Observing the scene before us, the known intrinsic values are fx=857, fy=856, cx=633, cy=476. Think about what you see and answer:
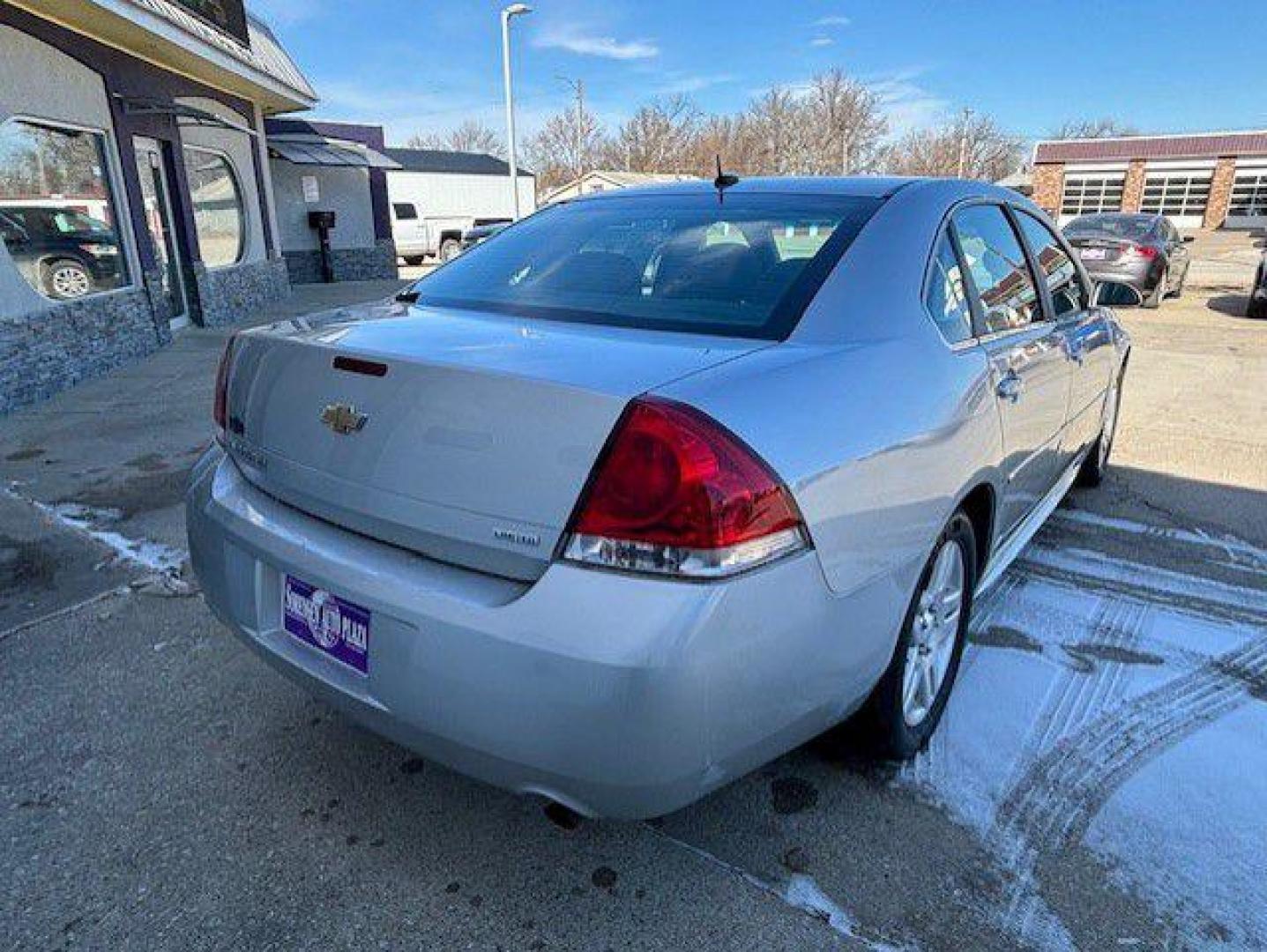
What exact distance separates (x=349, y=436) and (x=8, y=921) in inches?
49.6

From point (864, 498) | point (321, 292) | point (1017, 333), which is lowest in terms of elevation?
point (321, 292)

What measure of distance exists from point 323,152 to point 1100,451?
15803mm

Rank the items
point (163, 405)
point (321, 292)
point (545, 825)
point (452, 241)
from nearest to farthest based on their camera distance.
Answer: point (545, 825) → point (163, 405) → point (321, 292) → point (452, 241)

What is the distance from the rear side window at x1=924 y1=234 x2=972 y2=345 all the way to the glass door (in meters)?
8.93

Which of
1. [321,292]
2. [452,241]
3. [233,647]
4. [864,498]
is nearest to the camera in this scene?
[864,498]

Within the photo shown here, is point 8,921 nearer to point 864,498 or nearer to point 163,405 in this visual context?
point 864,498

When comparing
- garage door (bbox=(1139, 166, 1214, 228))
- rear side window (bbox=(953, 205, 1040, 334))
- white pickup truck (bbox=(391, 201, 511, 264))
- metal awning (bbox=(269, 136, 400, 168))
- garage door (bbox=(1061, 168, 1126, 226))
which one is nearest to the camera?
rear side window (bbox=(953, 205, 1040, 334))

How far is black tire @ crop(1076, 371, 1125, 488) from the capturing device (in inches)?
171

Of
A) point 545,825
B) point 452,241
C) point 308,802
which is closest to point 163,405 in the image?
point 308,802

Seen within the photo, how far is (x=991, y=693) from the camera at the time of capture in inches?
105

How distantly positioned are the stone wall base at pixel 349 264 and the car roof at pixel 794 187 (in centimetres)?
1698

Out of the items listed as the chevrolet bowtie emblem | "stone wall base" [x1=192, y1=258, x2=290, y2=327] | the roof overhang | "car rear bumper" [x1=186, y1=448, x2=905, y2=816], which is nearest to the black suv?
the roof overhang

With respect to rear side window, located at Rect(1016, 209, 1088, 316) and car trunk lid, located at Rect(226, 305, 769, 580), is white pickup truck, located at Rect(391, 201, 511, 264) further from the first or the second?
car trunk lid, located at Rect(226, 305, 769, 580)

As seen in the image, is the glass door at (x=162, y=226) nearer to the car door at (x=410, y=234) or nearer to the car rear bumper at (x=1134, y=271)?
the car rear bumper at (x=1134, y=271)
